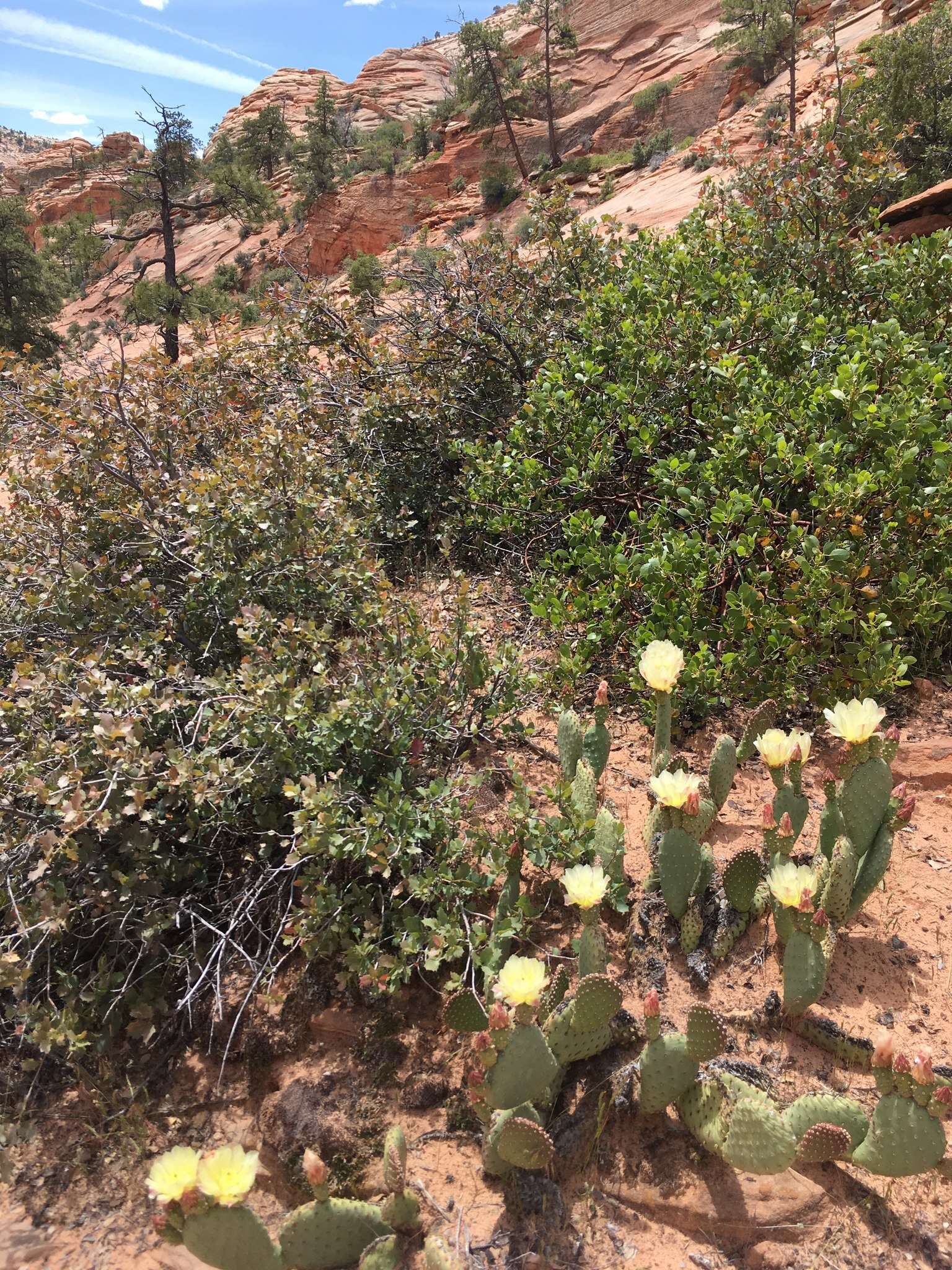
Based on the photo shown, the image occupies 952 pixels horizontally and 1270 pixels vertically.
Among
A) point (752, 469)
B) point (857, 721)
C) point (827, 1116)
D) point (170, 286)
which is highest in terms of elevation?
point (170, 286)

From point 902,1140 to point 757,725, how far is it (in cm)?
141

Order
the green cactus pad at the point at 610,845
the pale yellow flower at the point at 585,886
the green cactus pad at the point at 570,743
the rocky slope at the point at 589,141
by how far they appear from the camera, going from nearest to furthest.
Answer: the pale yellow flower at the point at 585,886, the green cactus pad at the point at 610,845, the green cactus pad at the point at 570,743, the rocky slope at the point at 589,141

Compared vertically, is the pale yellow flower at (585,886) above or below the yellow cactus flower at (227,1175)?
above

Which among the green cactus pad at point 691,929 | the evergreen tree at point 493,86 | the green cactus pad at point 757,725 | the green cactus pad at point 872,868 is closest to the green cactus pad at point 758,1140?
the green cactus pad at point 691,929

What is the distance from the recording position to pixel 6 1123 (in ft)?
7.06

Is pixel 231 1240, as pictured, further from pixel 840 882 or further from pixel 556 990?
pixel 840 882

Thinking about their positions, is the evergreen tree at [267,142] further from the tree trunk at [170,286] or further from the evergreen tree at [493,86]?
the tree trunk at [170,286]

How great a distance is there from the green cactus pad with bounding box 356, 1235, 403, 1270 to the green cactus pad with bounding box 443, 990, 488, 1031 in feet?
1.55

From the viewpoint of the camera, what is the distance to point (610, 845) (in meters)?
2.36

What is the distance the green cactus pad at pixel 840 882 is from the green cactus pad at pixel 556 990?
0.77 meters

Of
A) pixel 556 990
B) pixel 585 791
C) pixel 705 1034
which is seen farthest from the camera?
pixel 585 791

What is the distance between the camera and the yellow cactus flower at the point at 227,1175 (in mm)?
1361

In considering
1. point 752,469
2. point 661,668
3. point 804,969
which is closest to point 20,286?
point 752,469

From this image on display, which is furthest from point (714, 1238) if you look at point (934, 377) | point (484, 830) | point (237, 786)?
point (934, 377)
